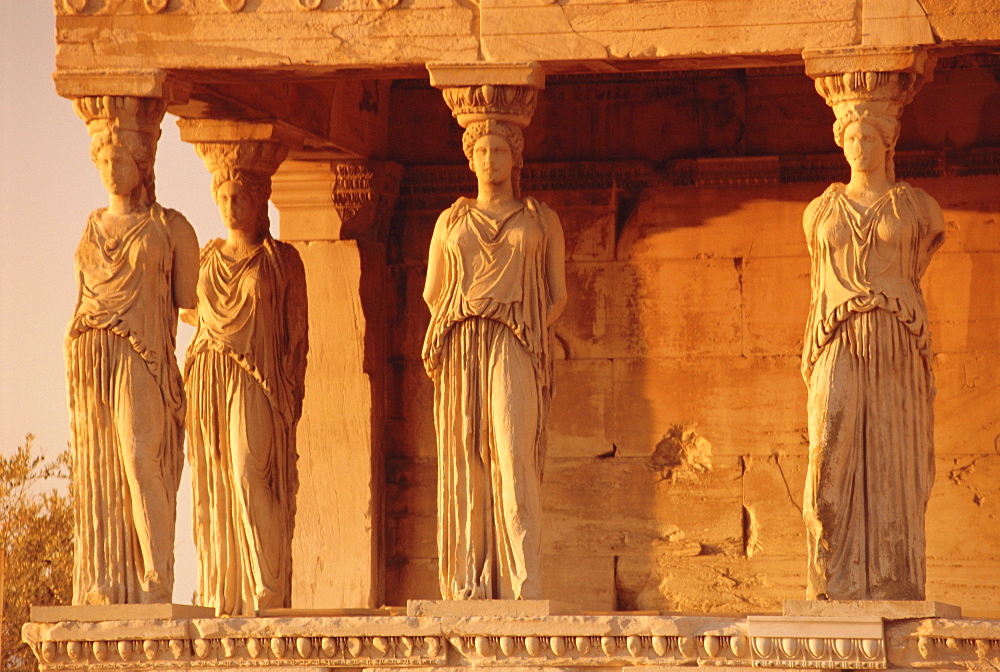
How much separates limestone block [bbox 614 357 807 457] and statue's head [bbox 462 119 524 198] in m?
3.24

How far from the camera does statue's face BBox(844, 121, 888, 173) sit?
12836 mm

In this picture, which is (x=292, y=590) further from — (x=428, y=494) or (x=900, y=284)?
(x=900, y=284)

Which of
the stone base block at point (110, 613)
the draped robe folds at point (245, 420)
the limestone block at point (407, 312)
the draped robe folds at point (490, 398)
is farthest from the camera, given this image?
the limestone block at point (407, 312)

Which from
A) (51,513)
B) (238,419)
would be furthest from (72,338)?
(51,513)

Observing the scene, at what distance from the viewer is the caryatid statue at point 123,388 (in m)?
13.2

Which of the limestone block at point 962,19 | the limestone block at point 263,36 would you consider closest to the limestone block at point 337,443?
the limestone block at point 263,36

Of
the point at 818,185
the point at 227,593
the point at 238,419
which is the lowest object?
the point at 227,593

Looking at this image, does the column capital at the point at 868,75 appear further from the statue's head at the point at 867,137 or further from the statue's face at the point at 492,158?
the statue's face at the point at 492,158

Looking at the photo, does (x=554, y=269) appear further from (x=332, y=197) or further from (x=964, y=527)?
(x=964, y=527)

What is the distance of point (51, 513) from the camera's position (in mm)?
22000

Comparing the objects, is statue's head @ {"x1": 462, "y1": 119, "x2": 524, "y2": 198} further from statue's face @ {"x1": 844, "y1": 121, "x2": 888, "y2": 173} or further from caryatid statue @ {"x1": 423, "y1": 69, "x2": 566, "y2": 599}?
statue's face @ {"x1": 844, "y1": 121, "x2": 888, "y2": 173}

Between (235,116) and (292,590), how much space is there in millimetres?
3134

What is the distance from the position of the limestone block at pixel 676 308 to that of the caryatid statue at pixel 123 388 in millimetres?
3755

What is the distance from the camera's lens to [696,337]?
1614cm
